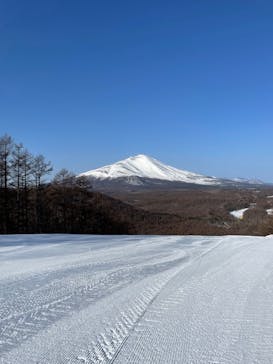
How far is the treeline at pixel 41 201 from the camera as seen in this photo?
94.3ft

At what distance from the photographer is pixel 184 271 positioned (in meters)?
6.75

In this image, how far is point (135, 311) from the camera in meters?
4.38

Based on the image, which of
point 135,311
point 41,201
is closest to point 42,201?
point 41,201

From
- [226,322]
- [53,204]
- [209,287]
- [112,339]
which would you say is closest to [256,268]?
[209,287]

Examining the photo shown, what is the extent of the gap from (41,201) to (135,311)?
93.6 feet

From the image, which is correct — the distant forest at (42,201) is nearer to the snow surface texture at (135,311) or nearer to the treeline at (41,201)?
the treeline at (41,201)

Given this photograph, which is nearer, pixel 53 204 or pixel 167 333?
pixel 167 333

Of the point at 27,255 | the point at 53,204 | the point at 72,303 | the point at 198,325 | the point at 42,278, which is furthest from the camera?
the point at 53,204

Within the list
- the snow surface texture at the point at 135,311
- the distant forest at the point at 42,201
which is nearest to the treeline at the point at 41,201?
Answer: the distant forest at the point at 42,201

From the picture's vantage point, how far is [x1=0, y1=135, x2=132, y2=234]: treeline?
28734mm

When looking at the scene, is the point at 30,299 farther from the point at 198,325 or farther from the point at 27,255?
the point at 27,255

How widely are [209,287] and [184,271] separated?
3.87 ft

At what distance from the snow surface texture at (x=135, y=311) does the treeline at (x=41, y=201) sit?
22.0 meters

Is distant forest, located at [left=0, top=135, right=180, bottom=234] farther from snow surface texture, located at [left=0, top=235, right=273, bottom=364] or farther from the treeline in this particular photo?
snow surface texture, located at [left=0, top=235, right=273, bottom=364]
